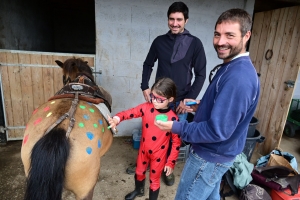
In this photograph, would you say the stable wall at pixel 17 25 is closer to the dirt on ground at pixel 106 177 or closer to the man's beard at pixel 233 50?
the dirt on ground at pixel 106 177

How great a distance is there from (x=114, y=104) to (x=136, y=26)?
54.7 inches

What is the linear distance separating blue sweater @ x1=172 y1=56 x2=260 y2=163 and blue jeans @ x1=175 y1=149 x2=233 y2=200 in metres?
0.06

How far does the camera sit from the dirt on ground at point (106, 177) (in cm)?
230

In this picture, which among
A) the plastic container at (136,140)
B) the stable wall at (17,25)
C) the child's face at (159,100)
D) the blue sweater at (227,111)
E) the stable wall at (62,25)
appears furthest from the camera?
the stable wall at (62,25)

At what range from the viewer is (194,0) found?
10.5 ft

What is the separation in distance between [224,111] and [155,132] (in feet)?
3.06

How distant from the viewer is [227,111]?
0.96 metres

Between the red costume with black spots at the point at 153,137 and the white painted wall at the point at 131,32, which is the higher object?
the white painted wall at the point at 131,32

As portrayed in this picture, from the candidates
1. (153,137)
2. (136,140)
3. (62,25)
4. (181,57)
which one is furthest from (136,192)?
(62,25)

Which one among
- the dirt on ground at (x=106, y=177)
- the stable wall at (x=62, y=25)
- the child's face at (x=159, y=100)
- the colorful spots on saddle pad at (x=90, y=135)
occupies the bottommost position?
the dirt on ground at (x=106, y=177)

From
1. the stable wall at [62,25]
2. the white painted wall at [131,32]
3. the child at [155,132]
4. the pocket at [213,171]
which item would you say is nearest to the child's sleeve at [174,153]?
the child at [155,132]

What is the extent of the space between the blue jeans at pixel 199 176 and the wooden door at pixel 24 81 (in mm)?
2538

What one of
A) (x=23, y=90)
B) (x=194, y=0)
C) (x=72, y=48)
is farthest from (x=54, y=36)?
(x=194, y=0)

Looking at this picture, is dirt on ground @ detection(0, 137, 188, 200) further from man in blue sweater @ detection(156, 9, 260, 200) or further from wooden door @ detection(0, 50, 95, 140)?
man in blue sweater @ detection(156, 9, 260, 200)
